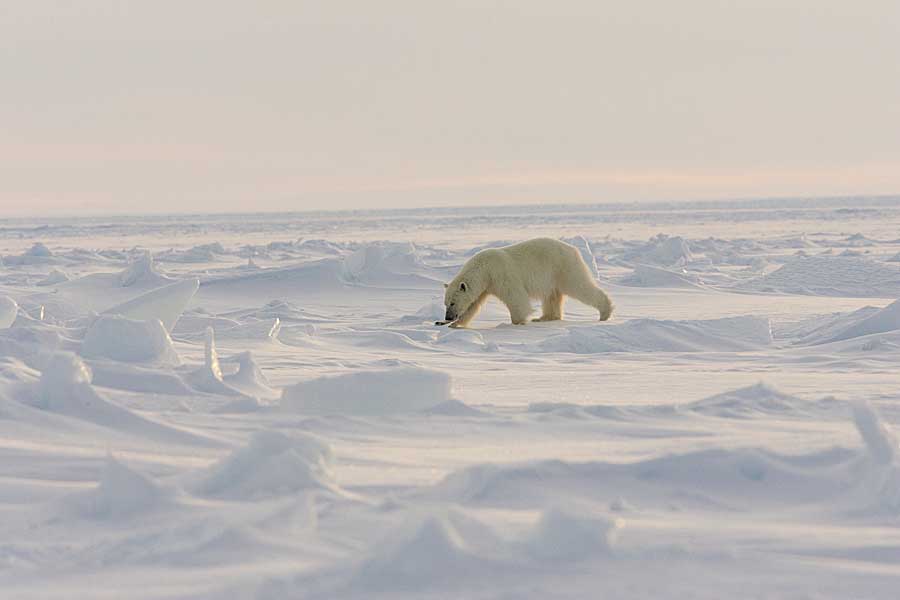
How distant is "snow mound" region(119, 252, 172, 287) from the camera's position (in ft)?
39.0

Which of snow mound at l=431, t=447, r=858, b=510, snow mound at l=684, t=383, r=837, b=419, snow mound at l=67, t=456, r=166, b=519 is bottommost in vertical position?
snow mound at l=684, t=383, r=837, b=419

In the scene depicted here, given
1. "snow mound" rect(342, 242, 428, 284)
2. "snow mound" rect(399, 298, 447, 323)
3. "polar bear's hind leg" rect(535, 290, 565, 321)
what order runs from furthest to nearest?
"snow mound" rect(342, 242, 428, 284)
"polar bear's hind leg" rect(535, 290, 565, 321)
"snow mound" rect(399, 298, 447, 323)

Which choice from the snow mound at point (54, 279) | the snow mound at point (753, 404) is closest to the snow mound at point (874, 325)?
the snow mound at point (753, 404)

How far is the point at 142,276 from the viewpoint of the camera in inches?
473

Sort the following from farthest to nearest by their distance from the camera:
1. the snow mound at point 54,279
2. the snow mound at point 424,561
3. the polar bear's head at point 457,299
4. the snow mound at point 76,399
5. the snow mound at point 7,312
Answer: the snow mound at point 54,279 < the polar bear's head at point 457,299 < the snow mound at point 7,312 < the snow mound at point 76,399 < the snow mound at point 424,561

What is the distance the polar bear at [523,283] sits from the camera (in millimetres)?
8578

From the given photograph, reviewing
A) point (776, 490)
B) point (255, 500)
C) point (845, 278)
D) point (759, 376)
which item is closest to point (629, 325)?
point (759, 376)

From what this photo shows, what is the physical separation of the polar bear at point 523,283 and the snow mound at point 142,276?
4565 millimetres

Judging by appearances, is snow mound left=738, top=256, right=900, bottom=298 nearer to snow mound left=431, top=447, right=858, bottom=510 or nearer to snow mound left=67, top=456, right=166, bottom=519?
snow mound left=431, top=447, right=858, bottom=510

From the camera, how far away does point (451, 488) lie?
Result: 2359 mm

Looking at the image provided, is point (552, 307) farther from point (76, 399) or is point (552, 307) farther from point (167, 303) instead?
point (76, 399)

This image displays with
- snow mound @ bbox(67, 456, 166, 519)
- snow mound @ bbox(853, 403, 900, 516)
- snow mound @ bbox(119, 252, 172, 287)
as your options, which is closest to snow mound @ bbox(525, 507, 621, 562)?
snow mound @ bbox(853, 403, 900, 516)

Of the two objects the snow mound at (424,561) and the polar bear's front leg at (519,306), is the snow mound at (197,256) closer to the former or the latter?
the polar bear's front leg at (519,306)

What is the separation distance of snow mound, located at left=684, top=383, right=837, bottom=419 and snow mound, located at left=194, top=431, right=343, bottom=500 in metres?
1.46
